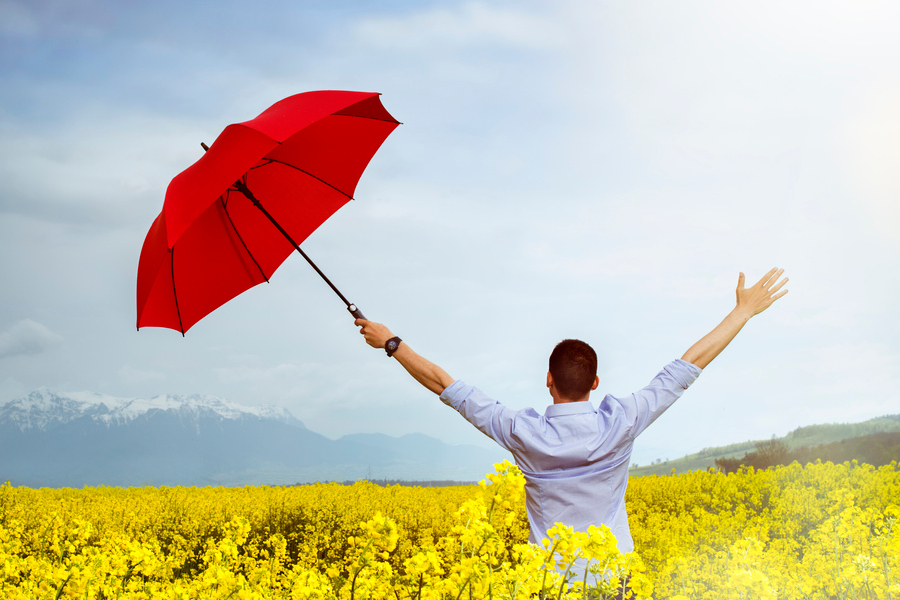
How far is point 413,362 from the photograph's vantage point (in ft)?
7.32

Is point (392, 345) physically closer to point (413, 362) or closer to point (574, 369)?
point (413, 362)

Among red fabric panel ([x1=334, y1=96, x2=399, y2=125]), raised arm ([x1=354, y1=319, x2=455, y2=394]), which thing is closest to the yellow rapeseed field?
raised arm ([x1=354, y1=319, x2=455, y2=394])

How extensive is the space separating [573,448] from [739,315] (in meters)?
0.97

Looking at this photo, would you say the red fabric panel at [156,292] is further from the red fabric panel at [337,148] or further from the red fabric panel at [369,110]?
the red fabric panel at [369,110]

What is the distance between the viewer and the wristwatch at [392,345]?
7.63 feet

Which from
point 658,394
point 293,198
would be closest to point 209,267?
point 293,198

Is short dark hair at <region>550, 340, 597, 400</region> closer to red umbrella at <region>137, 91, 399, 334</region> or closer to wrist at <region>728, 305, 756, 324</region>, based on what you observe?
wrist at <region>728, 305, 756, 324</region>

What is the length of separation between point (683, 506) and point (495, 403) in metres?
5.10

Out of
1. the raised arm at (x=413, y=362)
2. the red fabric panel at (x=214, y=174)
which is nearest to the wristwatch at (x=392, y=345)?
the raised arm at (x=413, y=362)

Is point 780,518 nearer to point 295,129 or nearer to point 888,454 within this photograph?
point 888,454

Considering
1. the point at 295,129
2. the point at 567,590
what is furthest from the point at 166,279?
the point at 567,590

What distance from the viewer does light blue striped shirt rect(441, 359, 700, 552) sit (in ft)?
6.44

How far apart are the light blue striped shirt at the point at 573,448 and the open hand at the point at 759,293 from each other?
0.65m

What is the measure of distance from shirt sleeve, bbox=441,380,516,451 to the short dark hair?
191 mm
